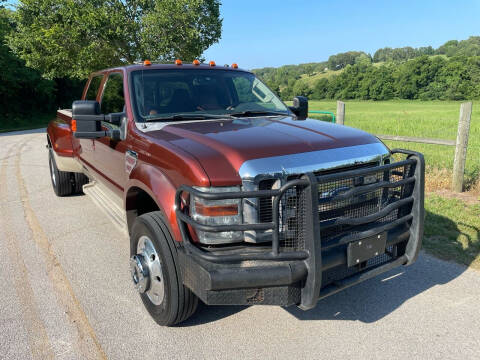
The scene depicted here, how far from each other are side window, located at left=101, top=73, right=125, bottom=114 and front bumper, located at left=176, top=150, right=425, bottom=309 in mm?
1922

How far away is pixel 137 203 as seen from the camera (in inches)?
142

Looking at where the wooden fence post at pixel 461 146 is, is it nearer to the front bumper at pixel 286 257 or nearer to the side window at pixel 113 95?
the front bumper at pixel 286 257

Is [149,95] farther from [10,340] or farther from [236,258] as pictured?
[10,340]

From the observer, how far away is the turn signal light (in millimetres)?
2598

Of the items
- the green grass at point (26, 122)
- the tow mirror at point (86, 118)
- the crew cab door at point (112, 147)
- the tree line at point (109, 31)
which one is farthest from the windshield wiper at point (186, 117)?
the green grass at point (26, 122)

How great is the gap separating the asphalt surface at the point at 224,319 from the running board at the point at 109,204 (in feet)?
1.48

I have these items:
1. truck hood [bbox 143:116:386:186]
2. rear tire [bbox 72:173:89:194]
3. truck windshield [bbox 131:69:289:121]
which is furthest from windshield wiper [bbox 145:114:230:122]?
rear tire [bbox 72:173:89:194]

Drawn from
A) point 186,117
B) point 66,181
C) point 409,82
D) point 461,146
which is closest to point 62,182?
point 66,181

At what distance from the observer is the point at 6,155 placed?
40.0 ft

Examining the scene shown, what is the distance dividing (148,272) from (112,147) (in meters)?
1.60

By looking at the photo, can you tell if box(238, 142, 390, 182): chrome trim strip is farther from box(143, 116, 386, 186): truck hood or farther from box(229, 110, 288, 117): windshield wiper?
box(229, 110, 288, 117): windshield wiper

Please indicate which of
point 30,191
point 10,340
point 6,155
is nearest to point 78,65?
point 6,155

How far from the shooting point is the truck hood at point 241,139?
2615 millimetres

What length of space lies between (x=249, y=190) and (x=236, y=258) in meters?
0.42
